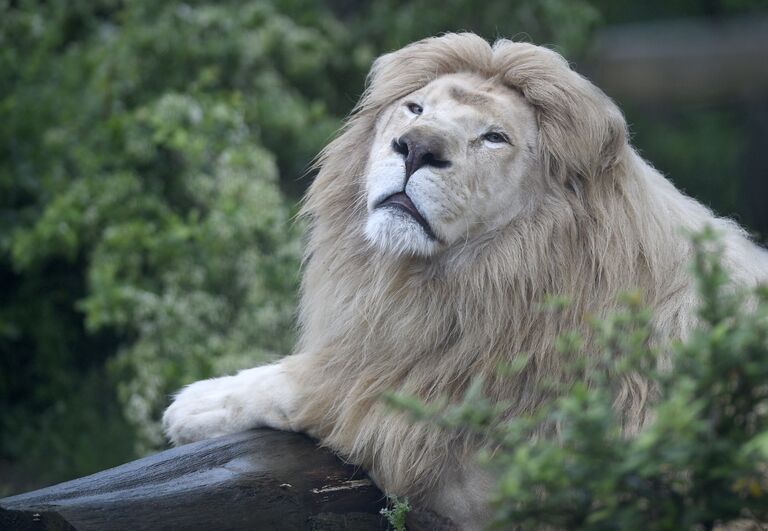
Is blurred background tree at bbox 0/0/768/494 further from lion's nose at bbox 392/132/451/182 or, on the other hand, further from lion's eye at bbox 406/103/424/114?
lion's nose at bbox 392/132/451/182

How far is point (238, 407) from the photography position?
3.47 meters

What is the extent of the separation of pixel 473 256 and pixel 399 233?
250 mm

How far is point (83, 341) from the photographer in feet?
20.8

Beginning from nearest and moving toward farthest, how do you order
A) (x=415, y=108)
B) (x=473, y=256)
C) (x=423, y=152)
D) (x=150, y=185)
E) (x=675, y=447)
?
(x=675, y=447)
(x=423, y=152)
(x=473, y=256)
(x=415, y=108)
(x=150, y=185)

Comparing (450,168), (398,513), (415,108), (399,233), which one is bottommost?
(398,513)

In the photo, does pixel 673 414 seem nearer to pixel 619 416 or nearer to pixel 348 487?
pixel 619 416

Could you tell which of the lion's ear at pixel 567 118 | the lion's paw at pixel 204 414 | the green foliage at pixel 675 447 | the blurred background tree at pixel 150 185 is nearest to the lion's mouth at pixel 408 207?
the lion's ear at pixel 567 118

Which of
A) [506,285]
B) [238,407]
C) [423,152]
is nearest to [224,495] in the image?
[238,407]

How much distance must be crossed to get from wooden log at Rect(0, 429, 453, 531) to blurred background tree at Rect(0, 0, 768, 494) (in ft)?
5.90

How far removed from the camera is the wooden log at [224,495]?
2.84 meters

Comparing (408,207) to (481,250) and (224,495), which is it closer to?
(481,250)

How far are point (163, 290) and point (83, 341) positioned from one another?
954mm

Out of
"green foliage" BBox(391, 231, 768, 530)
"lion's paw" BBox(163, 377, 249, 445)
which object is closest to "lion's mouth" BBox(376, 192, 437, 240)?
"lion's paw" BBox(163, 377, 249, 445)

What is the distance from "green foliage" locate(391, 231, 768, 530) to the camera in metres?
1.80
